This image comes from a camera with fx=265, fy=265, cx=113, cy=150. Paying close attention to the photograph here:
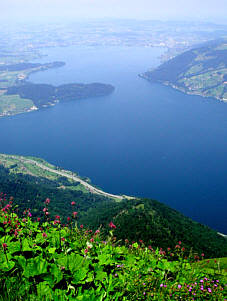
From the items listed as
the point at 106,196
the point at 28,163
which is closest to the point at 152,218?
the point at 106,196

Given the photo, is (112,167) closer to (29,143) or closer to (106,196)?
(106,196)

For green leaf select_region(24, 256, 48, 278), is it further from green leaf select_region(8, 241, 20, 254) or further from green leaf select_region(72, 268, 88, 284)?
green leaf select_region(8, 241, 20, 254)

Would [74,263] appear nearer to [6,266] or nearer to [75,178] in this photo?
[6,266]

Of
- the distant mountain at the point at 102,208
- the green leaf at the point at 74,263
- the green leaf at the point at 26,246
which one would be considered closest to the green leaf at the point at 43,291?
the green leaf at the point at 74,263

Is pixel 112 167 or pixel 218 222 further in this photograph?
pixel 112 167

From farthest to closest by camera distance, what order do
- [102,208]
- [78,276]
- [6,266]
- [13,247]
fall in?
1. [102,208]
2. [13,247]
3. [78,276]
4. [6,266]

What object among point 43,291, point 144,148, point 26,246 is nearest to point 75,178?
point 144,148
